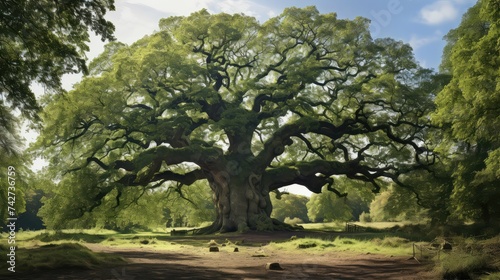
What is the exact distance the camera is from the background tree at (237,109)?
101 feet

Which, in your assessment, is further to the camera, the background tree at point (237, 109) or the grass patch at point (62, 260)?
the background tree at point (237, 109)

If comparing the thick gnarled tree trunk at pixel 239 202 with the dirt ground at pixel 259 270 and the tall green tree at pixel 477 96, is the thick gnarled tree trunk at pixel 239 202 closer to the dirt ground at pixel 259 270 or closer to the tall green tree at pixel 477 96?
the tall green tree at pixel 477 96

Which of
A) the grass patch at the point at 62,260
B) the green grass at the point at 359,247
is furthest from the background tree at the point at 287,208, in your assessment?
the grass patch at the point at 62,260

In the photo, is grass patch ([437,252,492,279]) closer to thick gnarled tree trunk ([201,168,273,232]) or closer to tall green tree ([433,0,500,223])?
tall green tree ([433,0,500,223])

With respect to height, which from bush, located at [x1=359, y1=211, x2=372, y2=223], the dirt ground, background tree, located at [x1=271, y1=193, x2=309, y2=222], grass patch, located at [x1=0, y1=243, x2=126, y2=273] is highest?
background tree, located at [x1=271, y1=193, x2=309, y2=222]

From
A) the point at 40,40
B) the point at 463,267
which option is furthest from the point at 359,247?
the point at 40,40

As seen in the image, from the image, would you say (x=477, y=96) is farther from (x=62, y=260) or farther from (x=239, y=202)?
(x=239, y=202)

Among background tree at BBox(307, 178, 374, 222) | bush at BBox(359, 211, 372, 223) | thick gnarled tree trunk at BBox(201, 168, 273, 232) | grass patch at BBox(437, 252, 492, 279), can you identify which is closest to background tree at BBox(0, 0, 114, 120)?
grass patch at BBox(437, 252, 492, 279)

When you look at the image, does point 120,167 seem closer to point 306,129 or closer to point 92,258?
point 306,129

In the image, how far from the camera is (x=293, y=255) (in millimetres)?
16625

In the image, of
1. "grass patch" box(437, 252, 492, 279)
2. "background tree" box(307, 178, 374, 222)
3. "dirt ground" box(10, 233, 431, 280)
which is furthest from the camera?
"background tree" box(307, 178, 374, 222)

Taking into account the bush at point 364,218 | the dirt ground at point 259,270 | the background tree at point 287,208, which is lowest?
the dirt ground at point 259,270

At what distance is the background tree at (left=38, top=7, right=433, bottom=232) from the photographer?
30.9m

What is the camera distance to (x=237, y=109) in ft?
113
